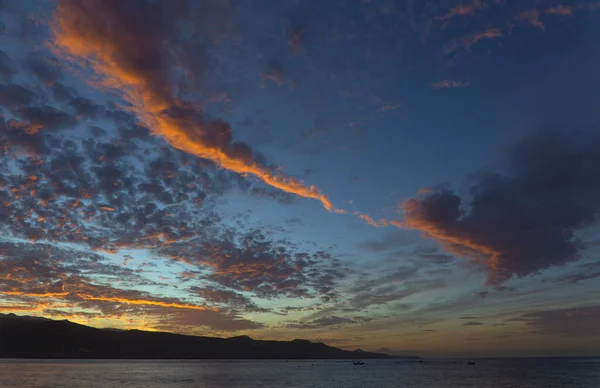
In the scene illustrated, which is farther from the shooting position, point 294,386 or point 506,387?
point 294,386

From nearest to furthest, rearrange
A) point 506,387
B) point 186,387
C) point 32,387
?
point 32,387 < point 506,387 < point 186,387

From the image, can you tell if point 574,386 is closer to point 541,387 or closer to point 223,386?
point 541,387

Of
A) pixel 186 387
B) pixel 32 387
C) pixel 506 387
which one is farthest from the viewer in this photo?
pixel 186 387

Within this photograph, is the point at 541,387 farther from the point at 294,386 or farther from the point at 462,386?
the point at 294,386

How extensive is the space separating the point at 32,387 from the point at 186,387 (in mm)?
41506

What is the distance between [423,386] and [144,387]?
8571 centimetres

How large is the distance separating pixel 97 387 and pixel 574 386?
140960 millimetres

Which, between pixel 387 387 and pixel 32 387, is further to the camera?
pixel 387 387

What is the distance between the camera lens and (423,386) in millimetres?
131750

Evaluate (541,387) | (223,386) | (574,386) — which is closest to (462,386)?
(541,387)

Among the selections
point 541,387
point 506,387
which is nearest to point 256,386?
point 506,387

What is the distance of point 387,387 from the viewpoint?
5256 inches

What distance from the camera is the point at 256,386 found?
424ft

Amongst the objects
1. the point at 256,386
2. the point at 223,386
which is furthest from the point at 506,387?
the point at 223,386
